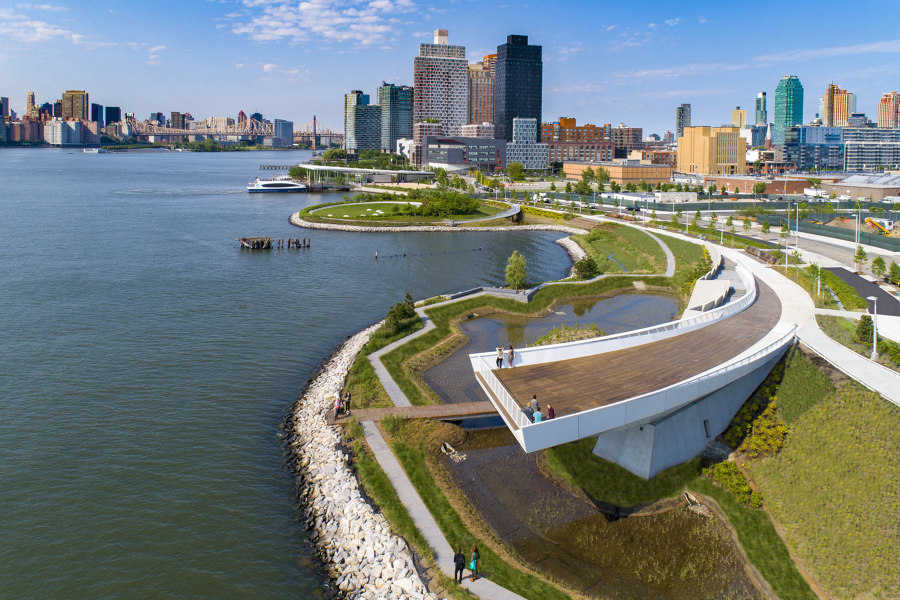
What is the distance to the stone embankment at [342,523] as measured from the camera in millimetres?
16328

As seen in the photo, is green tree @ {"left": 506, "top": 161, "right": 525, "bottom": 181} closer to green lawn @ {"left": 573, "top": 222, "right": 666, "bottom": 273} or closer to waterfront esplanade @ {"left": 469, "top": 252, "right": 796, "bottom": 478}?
green lawn @ {"left": 573, "top": 222, "right": 666, "bottom": 273}

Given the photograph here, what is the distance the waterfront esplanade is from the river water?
7.23 m

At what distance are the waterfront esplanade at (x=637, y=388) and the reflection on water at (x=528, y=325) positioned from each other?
227 inches

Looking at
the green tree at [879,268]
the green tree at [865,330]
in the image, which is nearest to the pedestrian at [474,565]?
the green tree at [865,330]

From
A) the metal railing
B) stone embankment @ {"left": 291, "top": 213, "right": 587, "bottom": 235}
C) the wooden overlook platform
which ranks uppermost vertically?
stone embankment @ {"left": 291, "top": 213, "right": 587, "bottom": 235}

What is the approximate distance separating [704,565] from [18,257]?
5983 cm

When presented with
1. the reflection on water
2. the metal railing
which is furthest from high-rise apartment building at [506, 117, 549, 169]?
the metal railing

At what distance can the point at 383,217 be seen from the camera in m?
89.2

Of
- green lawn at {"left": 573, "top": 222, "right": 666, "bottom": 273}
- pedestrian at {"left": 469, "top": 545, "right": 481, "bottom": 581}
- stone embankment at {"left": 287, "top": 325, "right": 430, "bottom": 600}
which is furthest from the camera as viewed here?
green lawn at {"left": 573, "top": 222, "right": 666, "bottom": 273}

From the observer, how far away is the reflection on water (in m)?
29.2

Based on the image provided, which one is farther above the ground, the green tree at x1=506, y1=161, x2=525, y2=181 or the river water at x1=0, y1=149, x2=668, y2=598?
the green tree at x1=506, y1=161, x2=525, y2=181

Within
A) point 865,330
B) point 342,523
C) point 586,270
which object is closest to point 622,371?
point 342,523

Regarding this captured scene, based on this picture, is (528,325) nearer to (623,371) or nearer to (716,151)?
(623,371)

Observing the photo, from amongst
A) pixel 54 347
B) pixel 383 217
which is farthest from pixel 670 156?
pixel 54 347
